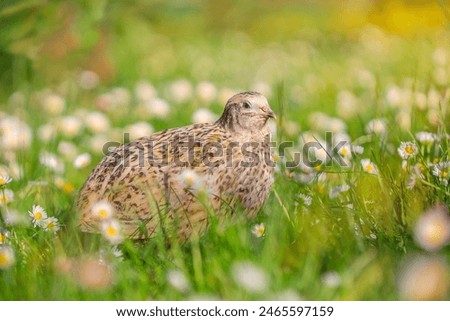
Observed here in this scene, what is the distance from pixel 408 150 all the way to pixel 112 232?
1563 millimetres

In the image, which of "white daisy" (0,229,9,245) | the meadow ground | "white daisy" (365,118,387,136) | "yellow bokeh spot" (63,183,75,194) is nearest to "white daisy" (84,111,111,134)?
the meadow ground

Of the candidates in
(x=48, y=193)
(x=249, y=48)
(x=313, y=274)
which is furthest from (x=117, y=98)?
(x=313, y=274)

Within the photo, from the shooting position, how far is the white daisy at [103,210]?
3484 millimetres

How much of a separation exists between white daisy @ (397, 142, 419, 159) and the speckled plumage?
0.68 m

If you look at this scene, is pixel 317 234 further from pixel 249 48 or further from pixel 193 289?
pixel 249 48

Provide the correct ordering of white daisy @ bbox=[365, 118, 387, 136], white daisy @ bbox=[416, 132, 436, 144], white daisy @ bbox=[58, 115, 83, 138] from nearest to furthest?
white daisy @ bbox=[416, 132, 436, 144], white daisy @ bbox=[365, 118, 387, 136], white daisy @ bbox=[58, 115, 83, 138]

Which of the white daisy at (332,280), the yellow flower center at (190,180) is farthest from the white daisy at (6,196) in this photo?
the white daisy at (332,280)

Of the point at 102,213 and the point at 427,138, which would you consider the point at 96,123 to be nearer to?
the point at 102,213

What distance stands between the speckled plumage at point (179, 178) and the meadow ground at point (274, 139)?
10 cm

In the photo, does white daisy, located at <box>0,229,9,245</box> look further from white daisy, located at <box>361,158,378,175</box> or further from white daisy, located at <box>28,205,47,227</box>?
white daisy, located at <box>361,158,378,175</box>

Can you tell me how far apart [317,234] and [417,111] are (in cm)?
182

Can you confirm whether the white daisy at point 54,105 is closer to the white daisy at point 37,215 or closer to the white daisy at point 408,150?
the white daisy at point 37,215

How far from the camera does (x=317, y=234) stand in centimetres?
344

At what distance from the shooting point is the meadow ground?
321 cm
